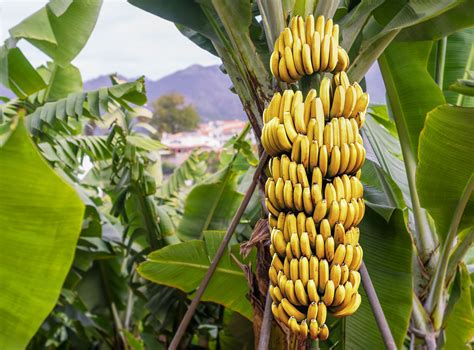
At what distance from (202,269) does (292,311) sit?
2.25ft

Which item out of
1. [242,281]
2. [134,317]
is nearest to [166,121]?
[134,317]

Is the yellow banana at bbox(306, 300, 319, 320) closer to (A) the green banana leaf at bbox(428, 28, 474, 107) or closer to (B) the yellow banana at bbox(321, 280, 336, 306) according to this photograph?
(B) the yellow banana at bbox(321, 280, 336, 306)

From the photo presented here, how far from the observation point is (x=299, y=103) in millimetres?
796

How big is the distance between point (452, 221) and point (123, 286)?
1.54m

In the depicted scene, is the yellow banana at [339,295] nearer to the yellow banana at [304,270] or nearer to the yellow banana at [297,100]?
the yellow banana at [304,270]

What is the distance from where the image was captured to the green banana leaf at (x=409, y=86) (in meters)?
1.32

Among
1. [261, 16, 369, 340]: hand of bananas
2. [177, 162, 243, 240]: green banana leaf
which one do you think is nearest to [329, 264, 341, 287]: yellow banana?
[261, 16, 369, 340]: hand of bananas

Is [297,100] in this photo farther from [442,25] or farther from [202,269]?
[202,269]

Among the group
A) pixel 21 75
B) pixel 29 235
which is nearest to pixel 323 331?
pixel 29 235

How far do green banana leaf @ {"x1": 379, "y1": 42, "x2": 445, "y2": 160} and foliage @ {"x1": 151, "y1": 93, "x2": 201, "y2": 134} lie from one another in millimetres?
17493

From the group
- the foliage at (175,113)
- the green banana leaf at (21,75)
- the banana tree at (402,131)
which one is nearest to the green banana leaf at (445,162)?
the banana tree at (402,131)

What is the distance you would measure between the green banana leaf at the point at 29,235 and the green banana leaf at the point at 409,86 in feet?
3.02

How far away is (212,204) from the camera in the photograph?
73.8 inches

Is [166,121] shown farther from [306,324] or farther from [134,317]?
[306,324]
